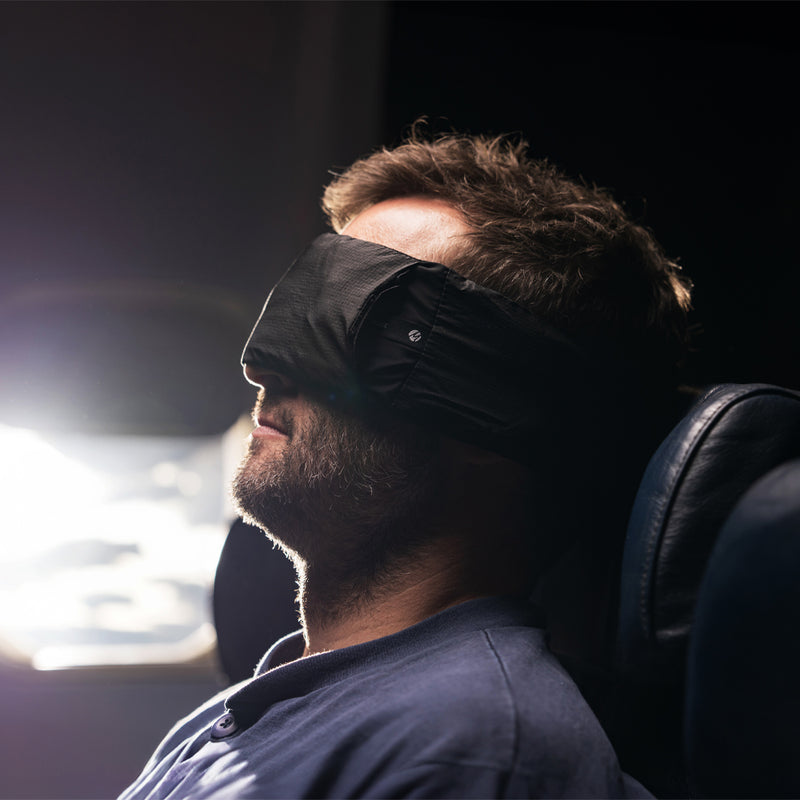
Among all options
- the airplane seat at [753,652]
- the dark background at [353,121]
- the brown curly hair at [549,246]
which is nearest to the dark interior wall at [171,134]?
the dark background at [353,121]

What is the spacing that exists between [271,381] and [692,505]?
0.55 m

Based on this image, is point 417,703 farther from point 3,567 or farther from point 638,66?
point 3,567

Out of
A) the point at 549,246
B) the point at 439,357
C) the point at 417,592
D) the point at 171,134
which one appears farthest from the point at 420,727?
the point at 171,134

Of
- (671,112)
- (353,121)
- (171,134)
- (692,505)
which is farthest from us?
(171,134)

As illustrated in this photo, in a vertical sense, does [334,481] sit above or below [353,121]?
below

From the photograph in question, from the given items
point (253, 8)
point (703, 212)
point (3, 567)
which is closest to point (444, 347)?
point (703, 212)

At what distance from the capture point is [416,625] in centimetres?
84

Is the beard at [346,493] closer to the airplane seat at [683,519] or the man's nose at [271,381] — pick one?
the man's nose at [271,381]

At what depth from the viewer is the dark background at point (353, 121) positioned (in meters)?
1.47

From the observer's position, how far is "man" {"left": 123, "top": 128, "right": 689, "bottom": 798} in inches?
33.0

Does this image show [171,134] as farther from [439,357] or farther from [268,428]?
[439,357]

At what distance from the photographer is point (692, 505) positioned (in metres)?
0.70

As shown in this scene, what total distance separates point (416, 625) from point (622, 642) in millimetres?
224

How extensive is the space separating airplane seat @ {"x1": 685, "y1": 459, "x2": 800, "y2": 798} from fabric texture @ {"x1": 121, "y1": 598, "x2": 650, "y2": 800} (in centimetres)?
11
